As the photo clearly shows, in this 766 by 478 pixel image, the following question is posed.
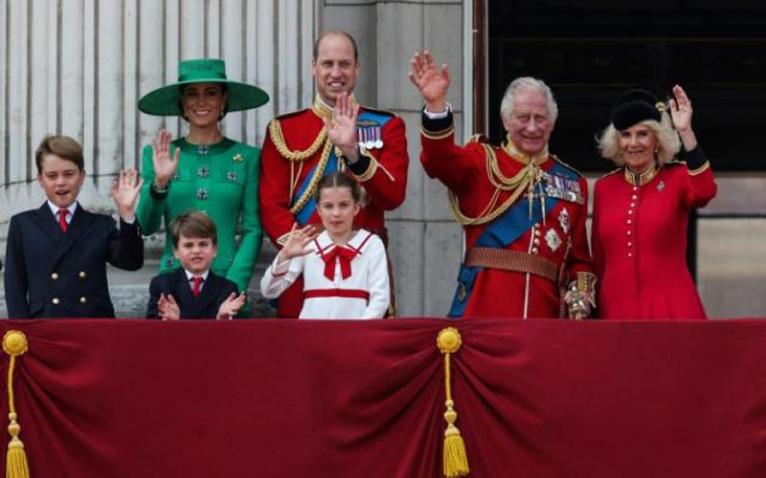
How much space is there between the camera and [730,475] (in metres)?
10.3

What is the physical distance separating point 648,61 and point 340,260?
147 inches

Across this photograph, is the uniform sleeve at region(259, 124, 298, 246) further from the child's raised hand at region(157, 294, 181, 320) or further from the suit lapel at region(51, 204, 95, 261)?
the suit lapel at region(51, 204, 95, 261)

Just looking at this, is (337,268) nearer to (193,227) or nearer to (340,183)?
(340,183)

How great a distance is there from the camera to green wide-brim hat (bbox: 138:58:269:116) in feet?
38.1

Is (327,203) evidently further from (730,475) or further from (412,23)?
(412,23)

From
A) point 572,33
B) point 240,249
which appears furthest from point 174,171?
point 572,33

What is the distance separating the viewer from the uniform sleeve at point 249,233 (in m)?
11.5

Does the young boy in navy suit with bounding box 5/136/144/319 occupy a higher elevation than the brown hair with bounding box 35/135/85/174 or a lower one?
lower

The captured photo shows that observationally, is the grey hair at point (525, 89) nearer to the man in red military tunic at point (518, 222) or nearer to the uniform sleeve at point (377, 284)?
the man in red military tunic at point (518, 222)

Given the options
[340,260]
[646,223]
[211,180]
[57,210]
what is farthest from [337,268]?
[646,223]

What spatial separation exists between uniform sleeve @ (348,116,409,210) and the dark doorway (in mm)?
2763

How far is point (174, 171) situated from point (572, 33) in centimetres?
362

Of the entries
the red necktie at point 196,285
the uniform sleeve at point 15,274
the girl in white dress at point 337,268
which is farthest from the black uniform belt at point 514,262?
the uniform sleeve at point 15,274

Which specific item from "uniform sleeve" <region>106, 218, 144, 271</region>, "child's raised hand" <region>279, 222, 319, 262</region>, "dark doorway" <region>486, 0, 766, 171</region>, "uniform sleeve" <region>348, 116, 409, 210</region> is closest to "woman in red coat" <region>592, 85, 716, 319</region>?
"uniform sleeve" <region>348, 116, 409, 210</region>
